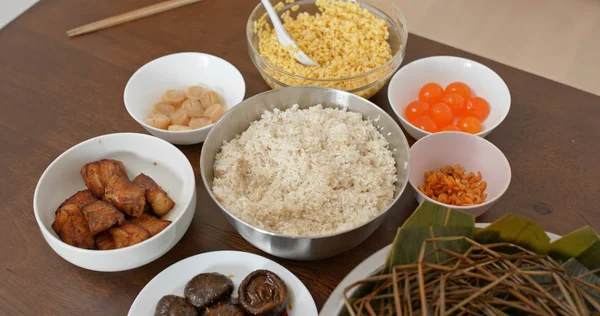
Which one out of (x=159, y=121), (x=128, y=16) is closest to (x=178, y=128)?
(x=159, y=121)

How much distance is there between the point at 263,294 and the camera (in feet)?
3.36

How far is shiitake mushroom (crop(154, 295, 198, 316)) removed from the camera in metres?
1.00

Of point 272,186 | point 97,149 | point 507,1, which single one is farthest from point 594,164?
point 507,1

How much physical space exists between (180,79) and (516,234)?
1.11m

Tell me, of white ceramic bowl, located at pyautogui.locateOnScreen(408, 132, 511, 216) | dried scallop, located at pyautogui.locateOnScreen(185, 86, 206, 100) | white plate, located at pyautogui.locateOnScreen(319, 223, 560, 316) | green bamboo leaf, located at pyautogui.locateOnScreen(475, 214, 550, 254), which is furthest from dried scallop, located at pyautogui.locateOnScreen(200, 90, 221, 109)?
green bamboo leaf, located at pyautogui.locateOnScreen(475, 214, 550, 254)

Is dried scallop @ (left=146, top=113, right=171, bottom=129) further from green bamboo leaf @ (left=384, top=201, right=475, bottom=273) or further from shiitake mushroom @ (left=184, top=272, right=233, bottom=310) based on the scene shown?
green bamboo leaf @ (left=384, top=201, right=475, bottom=273)

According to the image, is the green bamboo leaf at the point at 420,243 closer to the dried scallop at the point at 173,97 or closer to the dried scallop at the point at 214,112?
the dried scallop at the point at 214,112

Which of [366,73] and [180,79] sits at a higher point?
[366,73]

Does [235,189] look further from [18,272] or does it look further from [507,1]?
[507,1]

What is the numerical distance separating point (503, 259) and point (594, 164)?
731 mm

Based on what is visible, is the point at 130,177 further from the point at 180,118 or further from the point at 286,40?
the point at 286,40

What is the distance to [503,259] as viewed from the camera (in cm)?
84

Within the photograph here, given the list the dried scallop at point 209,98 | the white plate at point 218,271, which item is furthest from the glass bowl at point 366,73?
the white plate at point 218,271

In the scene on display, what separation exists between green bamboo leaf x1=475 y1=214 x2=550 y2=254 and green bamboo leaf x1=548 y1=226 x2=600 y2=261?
0.02m
